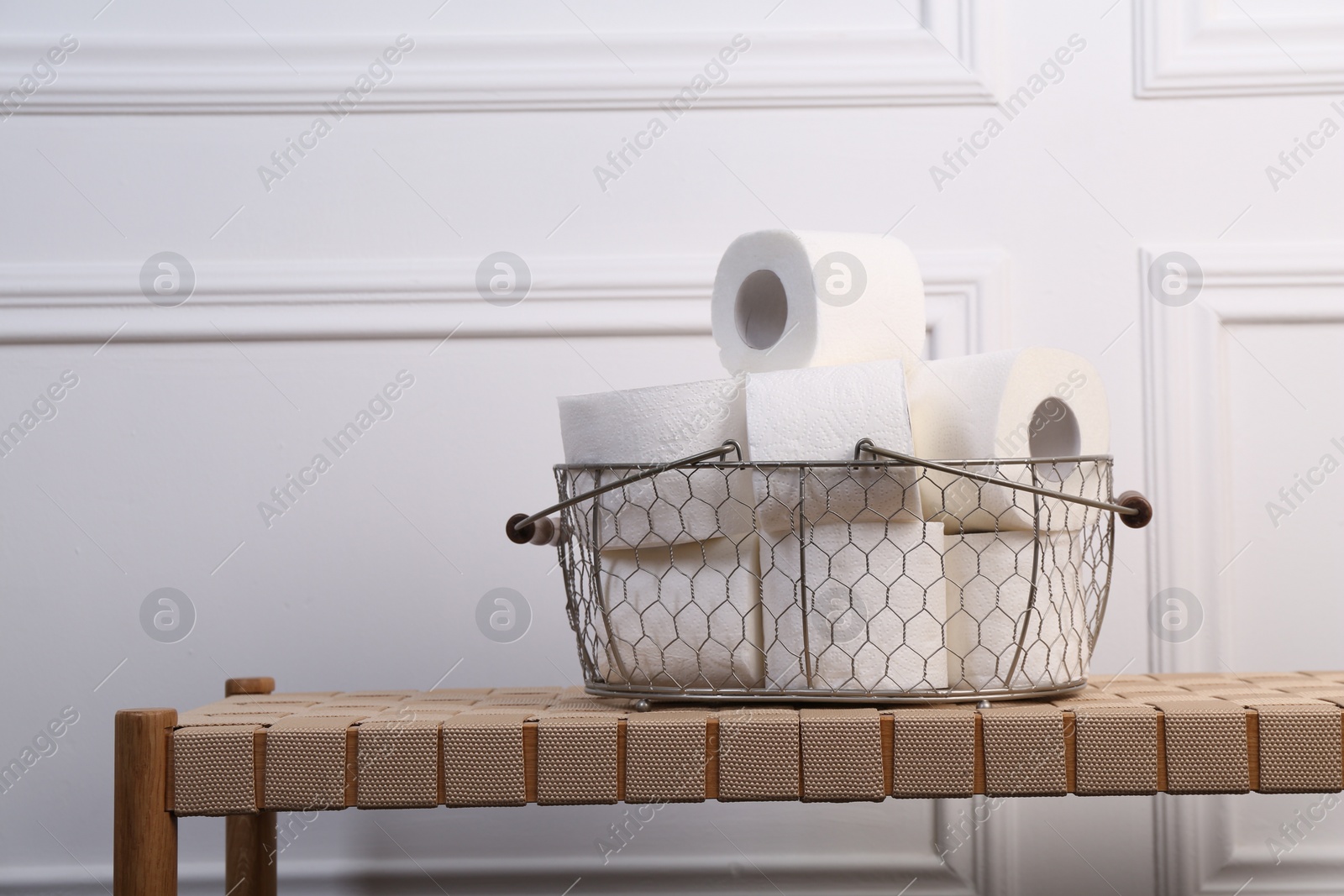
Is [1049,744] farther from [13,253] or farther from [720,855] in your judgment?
[13,253]

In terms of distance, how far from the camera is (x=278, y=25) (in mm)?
957

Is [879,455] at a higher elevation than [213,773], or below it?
higher

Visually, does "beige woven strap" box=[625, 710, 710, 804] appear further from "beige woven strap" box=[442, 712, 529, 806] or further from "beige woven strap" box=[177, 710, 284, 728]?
"beige woven strap" box=[177, 710, 284, 728]

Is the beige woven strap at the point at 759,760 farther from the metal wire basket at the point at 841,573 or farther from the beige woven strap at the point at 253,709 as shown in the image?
the beige woven strap at the point at 253,709

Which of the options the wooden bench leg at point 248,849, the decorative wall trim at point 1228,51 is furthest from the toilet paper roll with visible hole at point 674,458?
the decorative wall trim at point 1228,51

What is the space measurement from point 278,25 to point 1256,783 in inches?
36.7

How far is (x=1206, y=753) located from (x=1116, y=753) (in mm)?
43

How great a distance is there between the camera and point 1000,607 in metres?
0.58

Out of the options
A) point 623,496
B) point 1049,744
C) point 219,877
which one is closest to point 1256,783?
point 1049,744

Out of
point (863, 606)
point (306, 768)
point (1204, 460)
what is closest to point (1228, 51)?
point (1204, 460)

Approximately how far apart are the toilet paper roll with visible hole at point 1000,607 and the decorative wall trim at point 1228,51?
551 millimetres

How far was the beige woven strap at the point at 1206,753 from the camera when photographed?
52 cm

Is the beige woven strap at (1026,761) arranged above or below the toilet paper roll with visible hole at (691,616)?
below

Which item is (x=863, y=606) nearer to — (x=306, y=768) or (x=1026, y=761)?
(x=1026, y=761)
